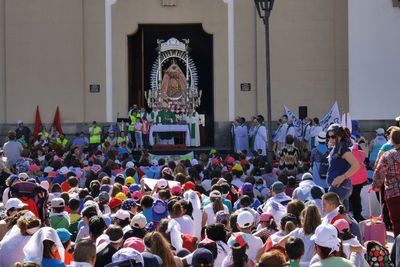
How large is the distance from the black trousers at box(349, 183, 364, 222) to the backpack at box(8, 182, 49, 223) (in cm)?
500

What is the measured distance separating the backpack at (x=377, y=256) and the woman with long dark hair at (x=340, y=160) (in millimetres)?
2286

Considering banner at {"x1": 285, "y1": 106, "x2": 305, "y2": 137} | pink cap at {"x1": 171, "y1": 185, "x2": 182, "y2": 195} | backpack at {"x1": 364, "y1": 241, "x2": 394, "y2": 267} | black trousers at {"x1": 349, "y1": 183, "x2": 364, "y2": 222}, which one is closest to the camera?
backpack at {"x1": 364, "y1": 241, "x2": 394, "y2": 267}

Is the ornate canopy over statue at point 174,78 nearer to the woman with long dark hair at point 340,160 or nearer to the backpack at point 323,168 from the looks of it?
the backpack at point 323,168

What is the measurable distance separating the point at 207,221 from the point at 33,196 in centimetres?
242

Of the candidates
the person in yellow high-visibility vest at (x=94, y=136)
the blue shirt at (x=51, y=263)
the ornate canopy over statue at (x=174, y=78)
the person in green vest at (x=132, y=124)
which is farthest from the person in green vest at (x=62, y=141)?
the blue shirt at (x=51, y=263)

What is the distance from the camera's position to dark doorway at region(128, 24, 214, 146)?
25.8m

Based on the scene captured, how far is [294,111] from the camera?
81.9ft

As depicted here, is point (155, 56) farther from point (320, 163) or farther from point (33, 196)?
point (33, 196)

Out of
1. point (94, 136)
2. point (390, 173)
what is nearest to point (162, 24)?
point (94, 136)

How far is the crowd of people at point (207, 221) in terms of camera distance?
613cm

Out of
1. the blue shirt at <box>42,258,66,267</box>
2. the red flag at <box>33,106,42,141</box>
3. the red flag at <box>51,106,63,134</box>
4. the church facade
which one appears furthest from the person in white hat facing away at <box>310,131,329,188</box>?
the red flag at <box>33,106,42,141</box>

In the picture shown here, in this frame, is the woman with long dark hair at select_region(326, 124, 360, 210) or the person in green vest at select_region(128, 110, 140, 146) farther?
the person in green vest at select_region(128, 110, 140, 146)

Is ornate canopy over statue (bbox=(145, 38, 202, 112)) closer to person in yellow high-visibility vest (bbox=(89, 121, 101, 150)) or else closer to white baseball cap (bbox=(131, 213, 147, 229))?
person in yellow high-visibility vest (bbox=(89, 121, 101, 150))

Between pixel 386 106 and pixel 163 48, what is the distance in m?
8.18
